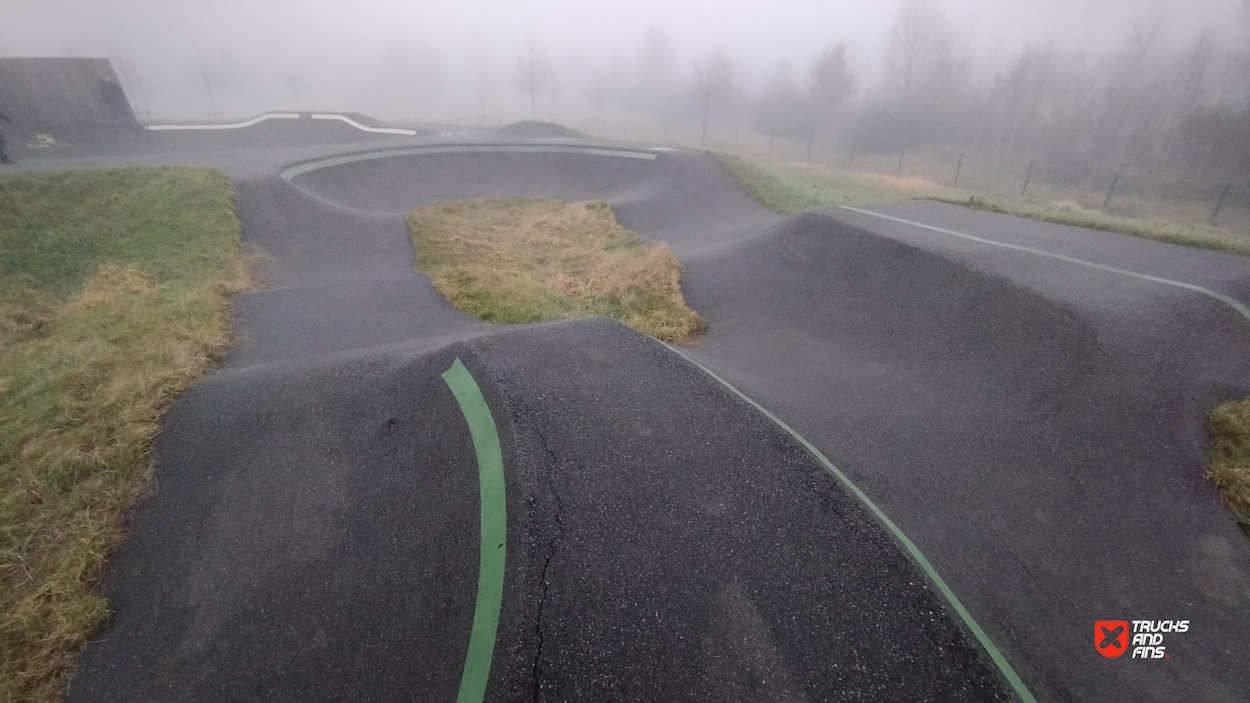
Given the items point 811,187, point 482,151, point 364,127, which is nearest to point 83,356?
point 482,151

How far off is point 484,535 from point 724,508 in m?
2.47

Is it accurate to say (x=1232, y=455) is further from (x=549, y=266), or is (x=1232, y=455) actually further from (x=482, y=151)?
(x=482, y=151)

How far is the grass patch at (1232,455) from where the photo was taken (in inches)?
246

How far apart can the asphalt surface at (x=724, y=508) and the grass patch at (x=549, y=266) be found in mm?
1656

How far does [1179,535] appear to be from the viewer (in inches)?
237

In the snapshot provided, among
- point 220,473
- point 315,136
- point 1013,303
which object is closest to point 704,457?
point 220,473

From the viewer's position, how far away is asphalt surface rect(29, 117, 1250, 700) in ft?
14.3

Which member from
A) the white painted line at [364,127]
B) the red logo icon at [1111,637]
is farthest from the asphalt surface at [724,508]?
the white painted line at [364,127]

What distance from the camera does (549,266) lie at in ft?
51.2

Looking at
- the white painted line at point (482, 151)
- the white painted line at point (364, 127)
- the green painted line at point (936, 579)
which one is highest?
the white painted line at point (364, 127)

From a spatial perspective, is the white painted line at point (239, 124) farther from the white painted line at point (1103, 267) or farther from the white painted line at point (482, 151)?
the white painted line at point (1103, 267)

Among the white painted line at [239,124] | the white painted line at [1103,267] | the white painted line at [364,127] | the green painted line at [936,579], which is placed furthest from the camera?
the white painted line at [364,127]

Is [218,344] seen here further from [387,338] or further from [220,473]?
[220,473]

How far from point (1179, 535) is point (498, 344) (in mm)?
9067
